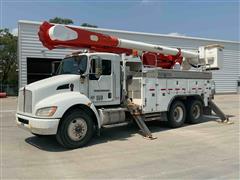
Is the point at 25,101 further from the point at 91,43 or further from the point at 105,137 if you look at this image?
the point at 91,43

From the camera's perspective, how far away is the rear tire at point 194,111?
1143 cm

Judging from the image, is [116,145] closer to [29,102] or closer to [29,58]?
[29,102]

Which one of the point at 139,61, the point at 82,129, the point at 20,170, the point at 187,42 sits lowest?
the point at 20,170

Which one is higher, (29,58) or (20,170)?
(29,58)

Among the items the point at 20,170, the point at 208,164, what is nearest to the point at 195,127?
the point at 208,164

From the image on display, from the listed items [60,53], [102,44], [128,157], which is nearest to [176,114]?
[102,44]

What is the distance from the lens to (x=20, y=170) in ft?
18.8

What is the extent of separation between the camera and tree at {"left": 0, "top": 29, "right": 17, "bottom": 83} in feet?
132

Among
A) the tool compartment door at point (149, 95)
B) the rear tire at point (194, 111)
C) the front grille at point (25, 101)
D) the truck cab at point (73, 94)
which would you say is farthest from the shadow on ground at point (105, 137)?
the rear tire at point (194, 111)

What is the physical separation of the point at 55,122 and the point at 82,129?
2.92 ft

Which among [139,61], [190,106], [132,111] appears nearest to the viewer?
[132,111]

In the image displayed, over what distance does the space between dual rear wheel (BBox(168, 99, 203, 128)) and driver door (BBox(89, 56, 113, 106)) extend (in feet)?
9.07

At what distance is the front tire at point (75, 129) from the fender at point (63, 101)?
25 cm

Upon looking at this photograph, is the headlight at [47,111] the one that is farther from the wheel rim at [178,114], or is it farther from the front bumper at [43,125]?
the wheel rim at [178,114]
